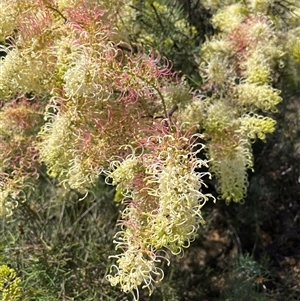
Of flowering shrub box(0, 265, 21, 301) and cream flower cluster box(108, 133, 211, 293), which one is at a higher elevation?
cream flower cluster box(108, 133, 211, 293)

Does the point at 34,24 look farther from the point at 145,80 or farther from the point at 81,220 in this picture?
the point at 81,220

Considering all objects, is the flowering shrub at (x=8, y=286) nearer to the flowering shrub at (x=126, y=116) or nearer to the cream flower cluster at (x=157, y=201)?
the flowering shrub at (x=126, y=116)

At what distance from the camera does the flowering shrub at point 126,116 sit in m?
0.94

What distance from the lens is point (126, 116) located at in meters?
1.10

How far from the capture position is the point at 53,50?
1112mm

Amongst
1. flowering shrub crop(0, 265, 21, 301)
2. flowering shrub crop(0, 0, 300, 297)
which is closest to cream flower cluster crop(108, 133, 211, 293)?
flowering shrub crop(0, 0, 300, 297)

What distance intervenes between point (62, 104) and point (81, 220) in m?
0.86

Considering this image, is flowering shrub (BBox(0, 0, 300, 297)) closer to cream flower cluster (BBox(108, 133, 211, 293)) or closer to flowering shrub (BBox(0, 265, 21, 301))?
cream flower cluster (BBox(108, 133, 211, 293))

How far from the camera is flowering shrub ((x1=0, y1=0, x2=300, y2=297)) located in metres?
0.94

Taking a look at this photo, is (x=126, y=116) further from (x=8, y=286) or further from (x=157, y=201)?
(x=8, y=286)

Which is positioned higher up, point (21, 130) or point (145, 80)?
point (145, 80)

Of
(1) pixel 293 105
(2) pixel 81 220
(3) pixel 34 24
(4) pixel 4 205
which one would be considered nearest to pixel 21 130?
(4) pixel 4 205

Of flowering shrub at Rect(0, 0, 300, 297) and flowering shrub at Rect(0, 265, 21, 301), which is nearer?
flowering shrub at Rect(0, 0, 300, 297)

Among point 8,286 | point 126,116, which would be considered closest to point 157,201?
point 126,116
